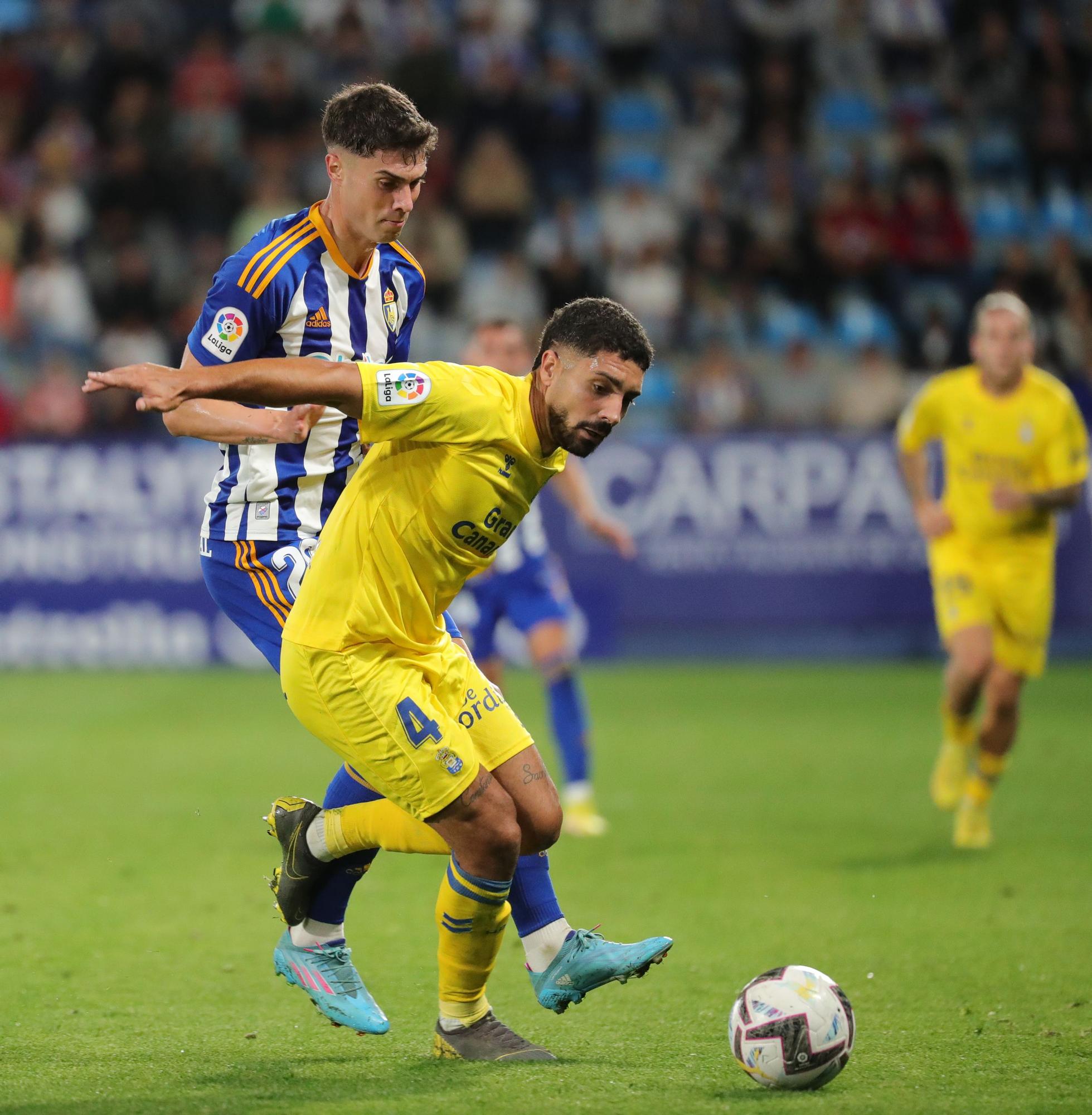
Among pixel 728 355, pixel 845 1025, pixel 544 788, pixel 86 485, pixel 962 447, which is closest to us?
pixel 845 1025

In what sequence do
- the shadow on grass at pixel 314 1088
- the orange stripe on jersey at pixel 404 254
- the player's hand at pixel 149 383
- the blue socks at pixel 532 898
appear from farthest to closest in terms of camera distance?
the orange stripe on jersey at pixel 404 254
the blue socks at pixel 532 898
the shadow on grass at pixel 314 1088
the player's hand at pixel 149 383

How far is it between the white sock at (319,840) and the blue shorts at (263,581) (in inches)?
18.3

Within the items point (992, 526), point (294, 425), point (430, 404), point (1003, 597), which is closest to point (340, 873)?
point (294, 425)

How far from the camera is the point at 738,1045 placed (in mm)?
4043

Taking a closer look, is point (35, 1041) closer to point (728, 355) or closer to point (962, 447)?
point (962, 447)

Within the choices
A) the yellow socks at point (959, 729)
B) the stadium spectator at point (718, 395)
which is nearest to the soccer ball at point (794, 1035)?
the yellow socks at point (959, 729)

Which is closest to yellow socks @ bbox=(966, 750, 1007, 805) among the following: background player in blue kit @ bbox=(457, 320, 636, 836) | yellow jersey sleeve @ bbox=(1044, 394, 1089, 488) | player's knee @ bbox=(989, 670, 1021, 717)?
player's knee @ bbox=(989, 670, 1021, 717)

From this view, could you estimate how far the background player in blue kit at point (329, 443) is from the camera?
4418 millimetres

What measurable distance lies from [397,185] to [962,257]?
11894mm

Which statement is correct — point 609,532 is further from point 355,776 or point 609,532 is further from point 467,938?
point 467,938

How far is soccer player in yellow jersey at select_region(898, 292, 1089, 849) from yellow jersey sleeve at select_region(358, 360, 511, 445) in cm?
422

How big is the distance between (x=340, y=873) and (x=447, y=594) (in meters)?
0.96

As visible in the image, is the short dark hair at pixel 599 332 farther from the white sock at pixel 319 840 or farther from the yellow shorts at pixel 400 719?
the white sock at pixel 319 840

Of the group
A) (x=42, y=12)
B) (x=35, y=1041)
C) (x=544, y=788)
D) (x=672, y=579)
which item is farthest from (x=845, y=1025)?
(x=42, y=12)
